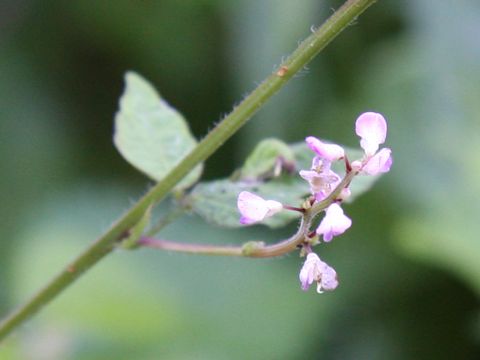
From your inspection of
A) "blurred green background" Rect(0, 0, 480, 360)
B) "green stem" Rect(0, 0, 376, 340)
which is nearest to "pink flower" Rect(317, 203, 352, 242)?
"green stem" Rect(0, 0, 376, 340)

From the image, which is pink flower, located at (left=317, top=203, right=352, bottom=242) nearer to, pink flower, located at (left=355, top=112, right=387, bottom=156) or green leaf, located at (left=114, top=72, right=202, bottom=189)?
pink flower, located at (left=355, top=112, right=387, bottom=156)

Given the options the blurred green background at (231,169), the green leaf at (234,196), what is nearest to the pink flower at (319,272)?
the green leaf at (234,196)

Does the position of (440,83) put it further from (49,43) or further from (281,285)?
(49,43)

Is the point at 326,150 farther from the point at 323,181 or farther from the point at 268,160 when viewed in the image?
the point at 268,160

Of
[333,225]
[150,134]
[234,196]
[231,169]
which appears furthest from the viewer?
[231,169]

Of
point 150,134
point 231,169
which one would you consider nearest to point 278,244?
point 150,134

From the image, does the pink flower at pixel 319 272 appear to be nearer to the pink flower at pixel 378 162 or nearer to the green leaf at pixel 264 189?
the pink flower at pixel 378 162

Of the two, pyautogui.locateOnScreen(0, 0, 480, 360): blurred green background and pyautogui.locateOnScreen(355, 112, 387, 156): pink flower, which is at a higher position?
pyautogui.locateOnScreen(0, 0, 480, 360): blurred green background

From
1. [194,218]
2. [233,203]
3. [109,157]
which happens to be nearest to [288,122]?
[194,218]
